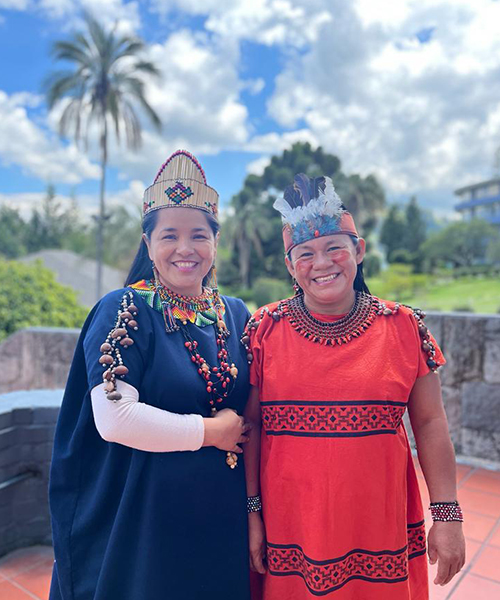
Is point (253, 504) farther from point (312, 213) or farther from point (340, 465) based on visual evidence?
point (312, 213)

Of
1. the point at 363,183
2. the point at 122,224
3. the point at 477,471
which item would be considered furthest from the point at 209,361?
the point at 363,183

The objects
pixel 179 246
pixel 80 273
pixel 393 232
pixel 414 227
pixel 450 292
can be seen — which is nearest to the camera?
pixel 179 246

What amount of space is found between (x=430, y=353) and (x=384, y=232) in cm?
3916

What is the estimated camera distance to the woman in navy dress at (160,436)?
4.21ft

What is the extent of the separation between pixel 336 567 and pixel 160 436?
2.03ft

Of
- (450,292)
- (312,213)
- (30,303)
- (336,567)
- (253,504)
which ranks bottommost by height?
(336,567)

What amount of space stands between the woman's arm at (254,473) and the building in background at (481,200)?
4686 cm

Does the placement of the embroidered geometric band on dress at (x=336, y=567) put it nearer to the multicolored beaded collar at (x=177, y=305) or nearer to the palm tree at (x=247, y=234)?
the multicolored beaded collar at (x=177, y=305)

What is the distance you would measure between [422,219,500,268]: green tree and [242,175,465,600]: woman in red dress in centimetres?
3080

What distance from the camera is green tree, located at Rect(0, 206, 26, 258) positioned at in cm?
3781

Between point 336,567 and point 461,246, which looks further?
point 461,246

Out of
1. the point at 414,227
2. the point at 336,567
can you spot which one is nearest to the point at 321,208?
the point at 336,567

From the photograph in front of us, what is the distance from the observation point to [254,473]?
1.50 metres

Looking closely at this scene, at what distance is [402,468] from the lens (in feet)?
4.61
